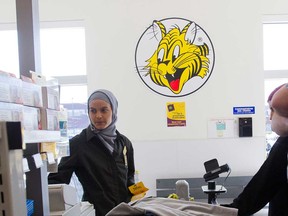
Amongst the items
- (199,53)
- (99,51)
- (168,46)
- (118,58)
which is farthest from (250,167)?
(99,51)

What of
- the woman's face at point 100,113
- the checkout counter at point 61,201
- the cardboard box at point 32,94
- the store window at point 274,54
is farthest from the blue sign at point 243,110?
the cardboard box at point 32,94

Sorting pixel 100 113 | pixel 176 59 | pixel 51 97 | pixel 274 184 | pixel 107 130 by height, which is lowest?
pixel 274 184

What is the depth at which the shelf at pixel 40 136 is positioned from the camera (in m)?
0.63

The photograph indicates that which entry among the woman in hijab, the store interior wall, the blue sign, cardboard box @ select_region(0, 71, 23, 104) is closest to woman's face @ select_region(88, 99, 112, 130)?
the woman in hijab

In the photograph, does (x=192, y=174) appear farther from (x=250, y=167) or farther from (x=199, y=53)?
(x=199, y=53)

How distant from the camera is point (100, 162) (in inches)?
62.9

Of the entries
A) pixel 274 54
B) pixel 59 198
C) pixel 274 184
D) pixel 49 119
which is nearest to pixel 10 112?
pixel 49 119

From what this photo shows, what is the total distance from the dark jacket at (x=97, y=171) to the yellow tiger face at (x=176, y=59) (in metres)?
1.60

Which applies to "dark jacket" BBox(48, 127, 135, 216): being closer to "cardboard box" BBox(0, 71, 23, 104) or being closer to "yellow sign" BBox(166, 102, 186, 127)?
"cardboard box" BBox(0, 71, 23, 104)

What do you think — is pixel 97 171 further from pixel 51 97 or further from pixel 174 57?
pixel 174 57

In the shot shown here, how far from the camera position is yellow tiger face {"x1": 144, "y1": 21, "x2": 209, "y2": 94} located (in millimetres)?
3105

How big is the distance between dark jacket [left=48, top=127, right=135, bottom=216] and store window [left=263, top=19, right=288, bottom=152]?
84.8 inches

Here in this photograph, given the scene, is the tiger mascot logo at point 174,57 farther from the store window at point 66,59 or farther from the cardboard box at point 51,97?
the cardboard box at point 51,97

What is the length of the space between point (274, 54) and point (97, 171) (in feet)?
8.46
